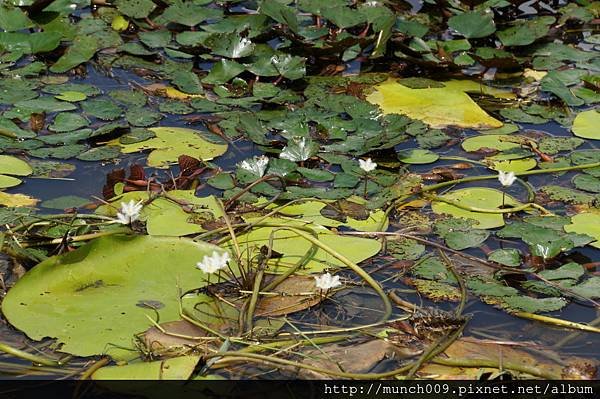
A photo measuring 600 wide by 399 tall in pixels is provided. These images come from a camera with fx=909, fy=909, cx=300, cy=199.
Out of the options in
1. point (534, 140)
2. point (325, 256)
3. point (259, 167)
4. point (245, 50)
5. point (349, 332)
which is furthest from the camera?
point (245, 50)

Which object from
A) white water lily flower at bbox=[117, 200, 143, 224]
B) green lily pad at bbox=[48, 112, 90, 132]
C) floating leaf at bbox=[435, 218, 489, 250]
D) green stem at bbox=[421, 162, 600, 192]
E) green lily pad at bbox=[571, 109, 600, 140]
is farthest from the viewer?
green lily pad at bbox=[571, 109, 600, 140]

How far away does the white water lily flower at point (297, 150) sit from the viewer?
2.90m

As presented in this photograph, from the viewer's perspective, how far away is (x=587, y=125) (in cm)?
330

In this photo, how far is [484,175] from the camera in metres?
2.98

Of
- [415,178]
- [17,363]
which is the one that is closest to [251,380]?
[17,363]

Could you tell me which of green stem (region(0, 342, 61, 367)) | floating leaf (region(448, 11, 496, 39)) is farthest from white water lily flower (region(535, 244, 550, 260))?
floating leaf (region(448, 11, 496, 39))

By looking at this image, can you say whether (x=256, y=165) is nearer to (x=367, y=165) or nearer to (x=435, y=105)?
(x=367, y=165)

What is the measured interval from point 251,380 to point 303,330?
0.74 feet

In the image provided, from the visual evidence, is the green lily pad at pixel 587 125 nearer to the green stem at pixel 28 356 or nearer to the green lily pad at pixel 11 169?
the green lily pad at pixel 11 169

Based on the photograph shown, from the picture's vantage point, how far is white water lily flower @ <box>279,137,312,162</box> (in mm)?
2896

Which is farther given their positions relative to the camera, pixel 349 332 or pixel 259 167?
pixel 259 167

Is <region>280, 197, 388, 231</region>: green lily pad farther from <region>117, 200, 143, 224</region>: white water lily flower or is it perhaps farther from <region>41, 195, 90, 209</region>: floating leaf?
<region>41, 195, 90, 209</region>: floating leaf

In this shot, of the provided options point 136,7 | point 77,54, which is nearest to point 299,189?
point 77,54

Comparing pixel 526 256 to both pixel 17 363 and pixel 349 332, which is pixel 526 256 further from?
pixel 17 363
